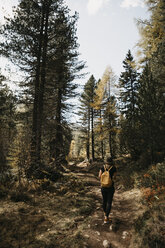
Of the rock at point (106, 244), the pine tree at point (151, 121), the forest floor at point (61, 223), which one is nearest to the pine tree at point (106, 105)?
the pine tree at point (151, 121)

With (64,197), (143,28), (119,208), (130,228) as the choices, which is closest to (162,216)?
(130,228)

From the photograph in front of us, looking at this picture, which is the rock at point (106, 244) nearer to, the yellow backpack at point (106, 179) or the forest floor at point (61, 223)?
the forest floor at point (61, 223)

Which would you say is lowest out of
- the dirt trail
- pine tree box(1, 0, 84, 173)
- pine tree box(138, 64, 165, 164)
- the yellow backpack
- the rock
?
the dirt trail

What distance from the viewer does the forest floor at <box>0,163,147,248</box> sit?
3.34m

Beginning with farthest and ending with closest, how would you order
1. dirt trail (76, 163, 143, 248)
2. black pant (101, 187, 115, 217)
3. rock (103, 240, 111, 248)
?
black pant (101, 187, 115, 217) → dirt trail (76, 163, 143, 248) → rock (103, 240, 111, 248)

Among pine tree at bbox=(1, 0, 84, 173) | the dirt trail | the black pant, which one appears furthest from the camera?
pine tree at bbox=(1, 0, 84, 173)

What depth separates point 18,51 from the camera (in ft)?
28.4

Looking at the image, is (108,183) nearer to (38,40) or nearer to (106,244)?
(106,244)

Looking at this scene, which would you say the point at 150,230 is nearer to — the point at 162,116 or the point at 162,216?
the point at 162,216

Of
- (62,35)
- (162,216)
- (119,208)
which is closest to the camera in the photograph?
(162,216)

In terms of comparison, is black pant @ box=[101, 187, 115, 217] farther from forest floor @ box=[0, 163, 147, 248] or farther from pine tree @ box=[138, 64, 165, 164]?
pine tree @ box=[138, 64, 165, 164]

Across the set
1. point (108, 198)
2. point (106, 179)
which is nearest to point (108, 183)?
point (106, 179)

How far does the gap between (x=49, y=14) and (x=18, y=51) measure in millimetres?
3502

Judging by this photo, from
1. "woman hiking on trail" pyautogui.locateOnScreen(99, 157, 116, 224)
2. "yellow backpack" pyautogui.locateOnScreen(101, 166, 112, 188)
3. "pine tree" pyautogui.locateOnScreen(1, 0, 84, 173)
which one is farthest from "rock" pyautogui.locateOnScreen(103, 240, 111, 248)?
"pine tree" pyautogui.locateOnScreen(1, 0, 84, 173)
